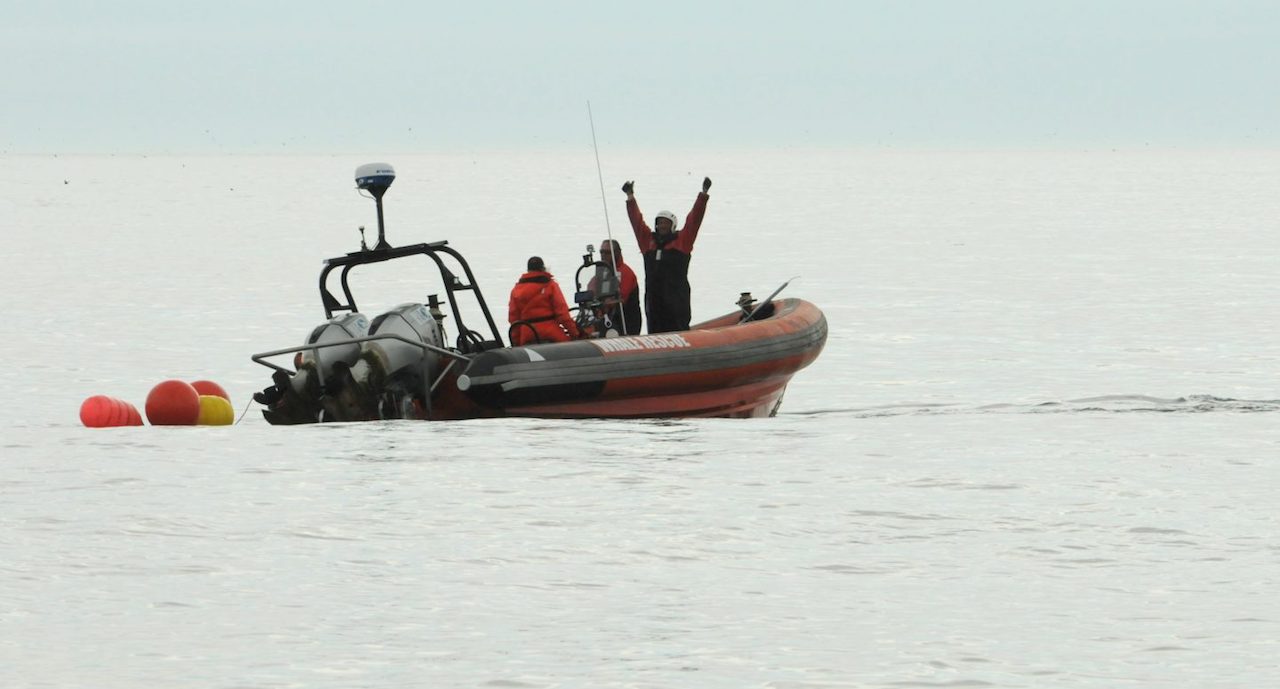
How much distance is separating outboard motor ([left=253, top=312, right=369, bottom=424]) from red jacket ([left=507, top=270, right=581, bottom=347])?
42.0 inches

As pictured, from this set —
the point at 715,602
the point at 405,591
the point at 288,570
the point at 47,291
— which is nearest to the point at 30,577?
the point at 288,570

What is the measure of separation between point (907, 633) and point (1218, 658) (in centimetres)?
105

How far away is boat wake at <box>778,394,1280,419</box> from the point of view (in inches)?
501

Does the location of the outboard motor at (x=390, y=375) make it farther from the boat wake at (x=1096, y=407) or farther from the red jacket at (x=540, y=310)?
the boat wake at (x=1096, y=407)

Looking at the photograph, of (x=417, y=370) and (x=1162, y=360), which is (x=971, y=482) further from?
(x=1162, y=360)

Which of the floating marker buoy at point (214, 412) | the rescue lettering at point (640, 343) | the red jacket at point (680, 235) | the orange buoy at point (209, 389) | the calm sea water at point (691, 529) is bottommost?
the calm sea water at point (691, 529)

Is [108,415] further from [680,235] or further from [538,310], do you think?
[680,235]

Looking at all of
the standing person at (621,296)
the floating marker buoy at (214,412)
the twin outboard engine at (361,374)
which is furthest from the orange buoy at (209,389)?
the standing person at (621,296)

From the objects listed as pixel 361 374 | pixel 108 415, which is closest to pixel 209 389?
pixel 108 415

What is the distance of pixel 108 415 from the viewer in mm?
11844

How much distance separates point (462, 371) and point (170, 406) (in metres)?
1.91

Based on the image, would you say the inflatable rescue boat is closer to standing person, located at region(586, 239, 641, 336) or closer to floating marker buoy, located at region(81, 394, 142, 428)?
floating marker buoy, located at region(81, 394, 142, 428)

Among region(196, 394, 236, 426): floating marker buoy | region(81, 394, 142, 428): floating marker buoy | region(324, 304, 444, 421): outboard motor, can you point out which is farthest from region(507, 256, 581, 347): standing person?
region(81, 394, 142, 428): floating marker buoy

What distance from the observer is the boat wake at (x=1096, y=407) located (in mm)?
12719
